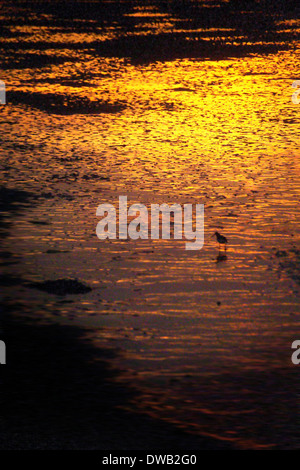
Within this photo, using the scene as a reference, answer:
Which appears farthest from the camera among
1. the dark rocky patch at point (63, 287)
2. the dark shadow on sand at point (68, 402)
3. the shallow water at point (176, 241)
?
the dark rocky patch at point (63, 287)

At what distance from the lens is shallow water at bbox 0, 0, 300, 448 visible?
30.0 ft

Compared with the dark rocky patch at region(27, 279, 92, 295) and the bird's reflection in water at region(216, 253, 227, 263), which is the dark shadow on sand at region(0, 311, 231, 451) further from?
the bird's reflection in water at region(216, 253, 227, 263)

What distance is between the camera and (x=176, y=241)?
535 inches

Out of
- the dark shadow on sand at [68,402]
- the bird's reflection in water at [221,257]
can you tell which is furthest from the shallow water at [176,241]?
the dark shadow on sand at [68,402]

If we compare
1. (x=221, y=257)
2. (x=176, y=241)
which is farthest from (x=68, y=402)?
(x=176, y=241)

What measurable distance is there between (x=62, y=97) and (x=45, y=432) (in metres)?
18.1

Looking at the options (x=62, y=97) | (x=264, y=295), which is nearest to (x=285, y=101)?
(x=62, y=97)

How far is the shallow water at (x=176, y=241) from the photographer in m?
9.13

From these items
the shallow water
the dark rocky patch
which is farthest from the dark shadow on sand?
the dark rocky patch

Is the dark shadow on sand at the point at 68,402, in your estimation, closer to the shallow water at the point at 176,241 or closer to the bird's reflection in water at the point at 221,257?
the shallow water at the point at 176,241

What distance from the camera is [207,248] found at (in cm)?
1319

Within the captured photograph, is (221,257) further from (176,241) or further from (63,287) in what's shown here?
(63,287)

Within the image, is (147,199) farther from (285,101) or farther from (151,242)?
(285,101)

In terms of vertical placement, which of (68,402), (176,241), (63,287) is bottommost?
(68,402)
